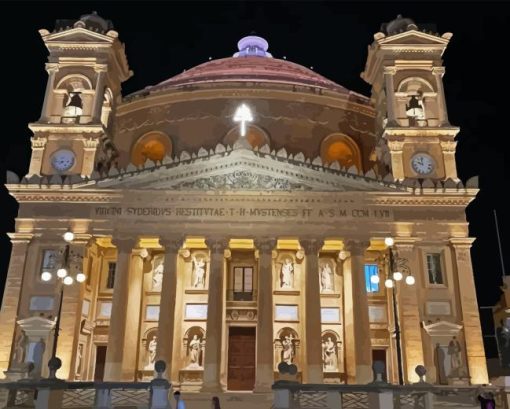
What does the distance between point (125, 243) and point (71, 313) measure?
4.06 metres

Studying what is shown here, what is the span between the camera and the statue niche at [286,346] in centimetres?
3191

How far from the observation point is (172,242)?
30469mm

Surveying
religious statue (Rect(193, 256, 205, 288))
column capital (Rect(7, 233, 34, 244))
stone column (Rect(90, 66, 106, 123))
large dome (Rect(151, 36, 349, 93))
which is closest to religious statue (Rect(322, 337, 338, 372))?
religious statue (Rect(193, 256, 205, 288))

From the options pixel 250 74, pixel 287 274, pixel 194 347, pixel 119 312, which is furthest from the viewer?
pixel 250 74

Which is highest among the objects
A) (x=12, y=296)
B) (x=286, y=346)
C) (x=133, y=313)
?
(x=12, y=296)

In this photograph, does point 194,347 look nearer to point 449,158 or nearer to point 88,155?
point 88,155

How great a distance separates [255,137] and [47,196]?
530 inches

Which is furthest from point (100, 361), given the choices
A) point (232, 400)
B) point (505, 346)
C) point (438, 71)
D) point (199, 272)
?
point (438, 71)

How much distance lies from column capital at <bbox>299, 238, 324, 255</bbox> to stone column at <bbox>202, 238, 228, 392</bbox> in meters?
3.75

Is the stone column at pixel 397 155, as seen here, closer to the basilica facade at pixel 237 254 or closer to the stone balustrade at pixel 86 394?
the basilica facade at pixel 237 254

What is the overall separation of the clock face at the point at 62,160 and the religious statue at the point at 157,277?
7.02 metres

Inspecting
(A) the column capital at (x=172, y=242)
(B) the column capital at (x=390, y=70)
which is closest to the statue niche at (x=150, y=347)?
(A) the column capital at (x=172, y=242)

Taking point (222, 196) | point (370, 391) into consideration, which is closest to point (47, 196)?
point (222, 196)

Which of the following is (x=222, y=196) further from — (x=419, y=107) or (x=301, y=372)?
(x=419, y=107)
